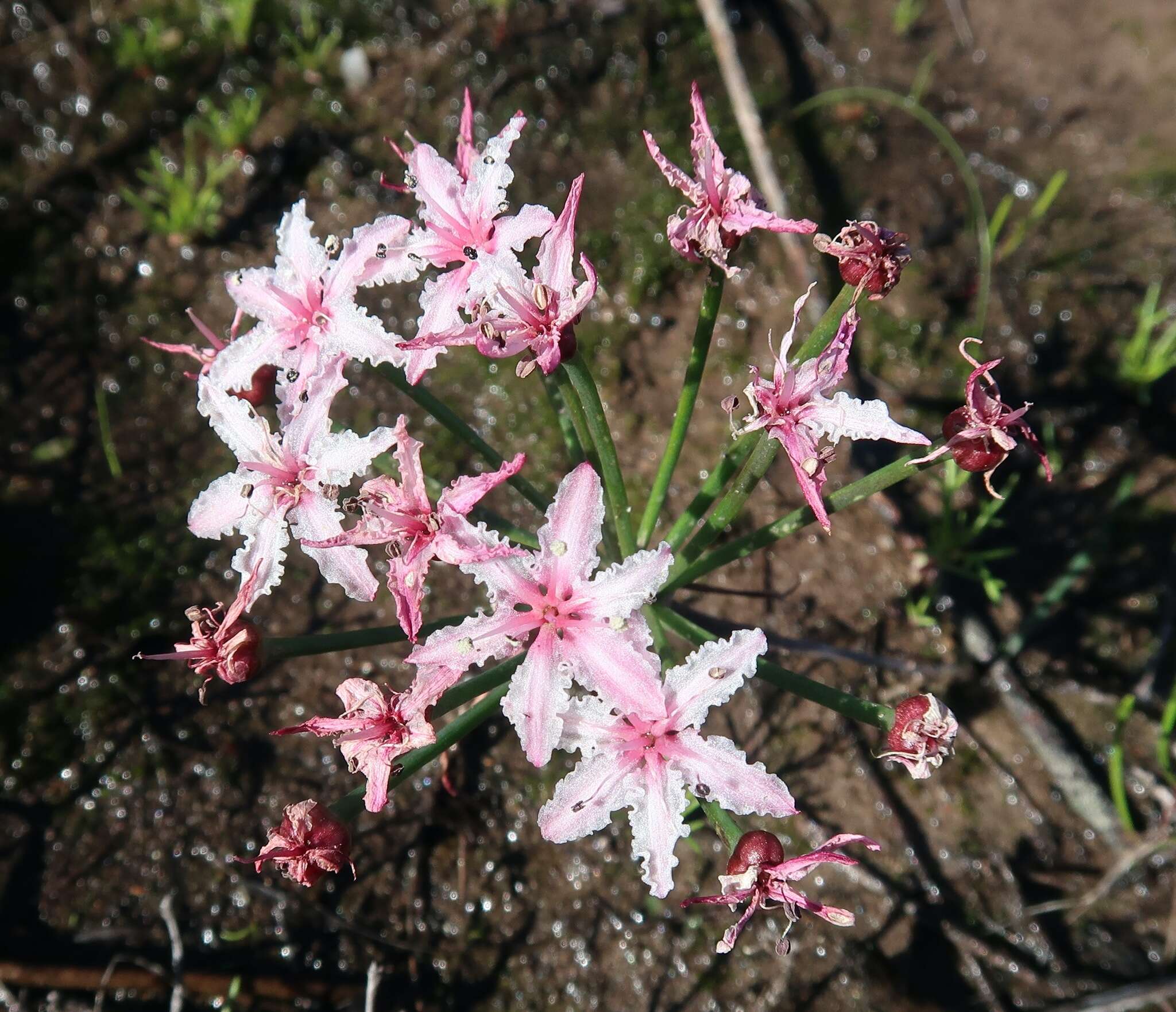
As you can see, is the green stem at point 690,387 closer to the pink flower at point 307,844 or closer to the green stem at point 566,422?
the green stem at point 566,422

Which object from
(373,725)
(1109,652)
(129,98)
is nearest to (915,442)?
(373,725)

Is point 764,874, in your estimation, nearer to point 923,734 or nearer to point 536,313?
point 923,734

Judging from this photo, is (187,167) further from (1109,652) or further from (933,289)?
(1109,652)

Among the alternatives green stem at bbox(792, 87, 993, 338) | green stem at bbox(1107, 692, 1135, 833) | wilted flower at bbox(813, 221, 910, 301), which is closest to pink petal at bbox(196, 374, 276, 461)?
wilted flower at bbox(813, 221, 910, 301)

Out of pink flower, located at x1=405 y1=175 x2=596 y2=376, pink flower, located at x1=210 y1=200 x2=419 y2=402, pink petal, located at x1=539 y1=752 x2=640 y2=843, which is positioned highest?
pink flower, located at x1=210 y1=200 x2=419 y2=402

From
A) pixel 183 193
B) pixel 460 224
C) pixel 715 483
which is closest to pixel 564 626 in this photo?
pixel 715 483

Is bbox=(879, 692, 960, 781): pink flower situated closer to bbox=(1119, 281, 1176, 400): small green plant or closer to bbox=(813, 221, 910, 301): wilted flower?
bbox=(813, 221, 910, 301): wilted flower
